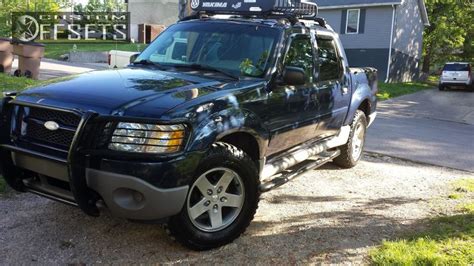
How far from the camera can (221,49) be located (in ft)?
15.6

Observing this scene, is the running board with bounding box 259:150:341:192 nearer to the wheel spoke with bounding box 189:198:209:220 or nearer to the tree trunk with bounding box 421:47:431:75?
the wheel spoke with bounding box 189:198:209:220

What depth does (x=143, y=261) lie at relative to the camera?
3.62 m

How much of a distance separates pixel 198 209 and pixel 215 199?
17 centimetres

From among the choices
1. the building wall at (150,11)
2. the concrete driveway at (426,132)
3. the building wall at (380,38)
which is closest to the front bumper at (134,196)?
the concrete driveway at (426,132)

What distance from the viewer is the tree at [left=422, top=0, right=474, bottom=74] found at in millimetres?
33938

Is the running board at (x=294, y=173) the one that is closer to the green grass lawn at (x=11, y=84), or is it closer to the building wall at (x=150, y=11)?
the green grass lawn at (x=11, y=84)

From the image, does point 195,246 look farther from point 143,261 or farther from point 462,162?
point 462,162

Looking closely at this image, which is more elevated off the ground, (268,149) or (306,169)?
(268,149)

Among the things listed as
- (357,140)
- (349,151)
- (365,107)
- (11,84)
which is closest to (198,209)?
(349,151)

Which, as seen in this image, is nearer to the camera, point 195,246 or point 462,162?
point 195,246

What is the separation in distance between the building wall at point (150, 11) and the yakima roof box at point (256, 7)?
1544 inches

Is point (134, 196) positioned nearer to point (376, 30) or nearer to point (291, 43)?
point (291, 43)

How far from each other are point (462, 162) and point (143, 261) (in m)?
6.26

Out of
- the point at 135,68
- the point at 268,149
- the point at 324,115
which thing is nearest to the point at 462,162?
the point at 324,115
